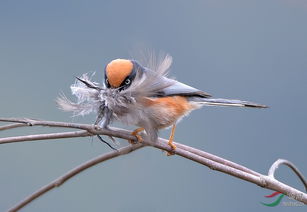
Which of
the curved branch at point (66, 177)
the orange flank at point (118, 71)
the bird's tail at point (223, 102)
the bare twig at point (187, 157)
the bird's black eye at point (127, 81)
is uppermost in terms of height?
the orange flank at point (118, 71)

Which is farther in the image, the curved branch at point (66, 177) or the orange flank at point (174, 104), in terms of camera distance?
the orange flank at point (174, 104)

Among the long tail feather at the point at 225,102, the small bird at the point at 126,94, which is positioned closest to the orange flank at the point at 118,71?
the small bird at the point at 126,94

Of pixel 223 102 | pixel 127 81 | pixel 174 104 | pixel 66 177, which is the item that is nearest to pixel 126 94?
pixel 127 81

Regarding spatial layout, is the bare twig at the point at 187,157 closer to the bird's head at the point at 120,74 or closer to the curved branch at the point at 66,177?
the curved branch at the point at 66,177

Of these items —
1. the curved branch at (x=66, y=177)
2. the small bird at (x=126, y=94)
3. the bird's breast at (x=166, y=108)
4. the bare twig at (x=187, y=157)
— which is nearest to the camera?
the bare twig at (x=187, y=157)

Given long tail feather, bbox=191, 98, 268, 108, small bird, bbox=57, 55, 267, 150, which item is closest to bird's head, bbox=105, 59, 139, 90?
small bird, bbox=57, 55, 267, 150

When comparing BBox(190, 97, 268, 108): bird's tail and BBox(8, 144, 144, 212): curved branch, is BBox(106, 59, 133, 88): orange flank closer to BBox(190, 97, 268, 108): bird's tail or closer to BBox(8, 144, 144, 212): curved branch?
BBox(8, 144, 144, 212): curved branch

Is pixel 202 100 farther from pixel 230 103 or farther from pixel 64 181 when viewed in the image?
pixel 64 181

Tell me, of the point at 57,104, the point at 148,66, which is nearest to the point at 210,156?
the point at 148,66

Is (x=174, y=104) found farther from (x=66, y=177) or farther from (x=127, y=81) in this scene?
(x=66, y=177)
